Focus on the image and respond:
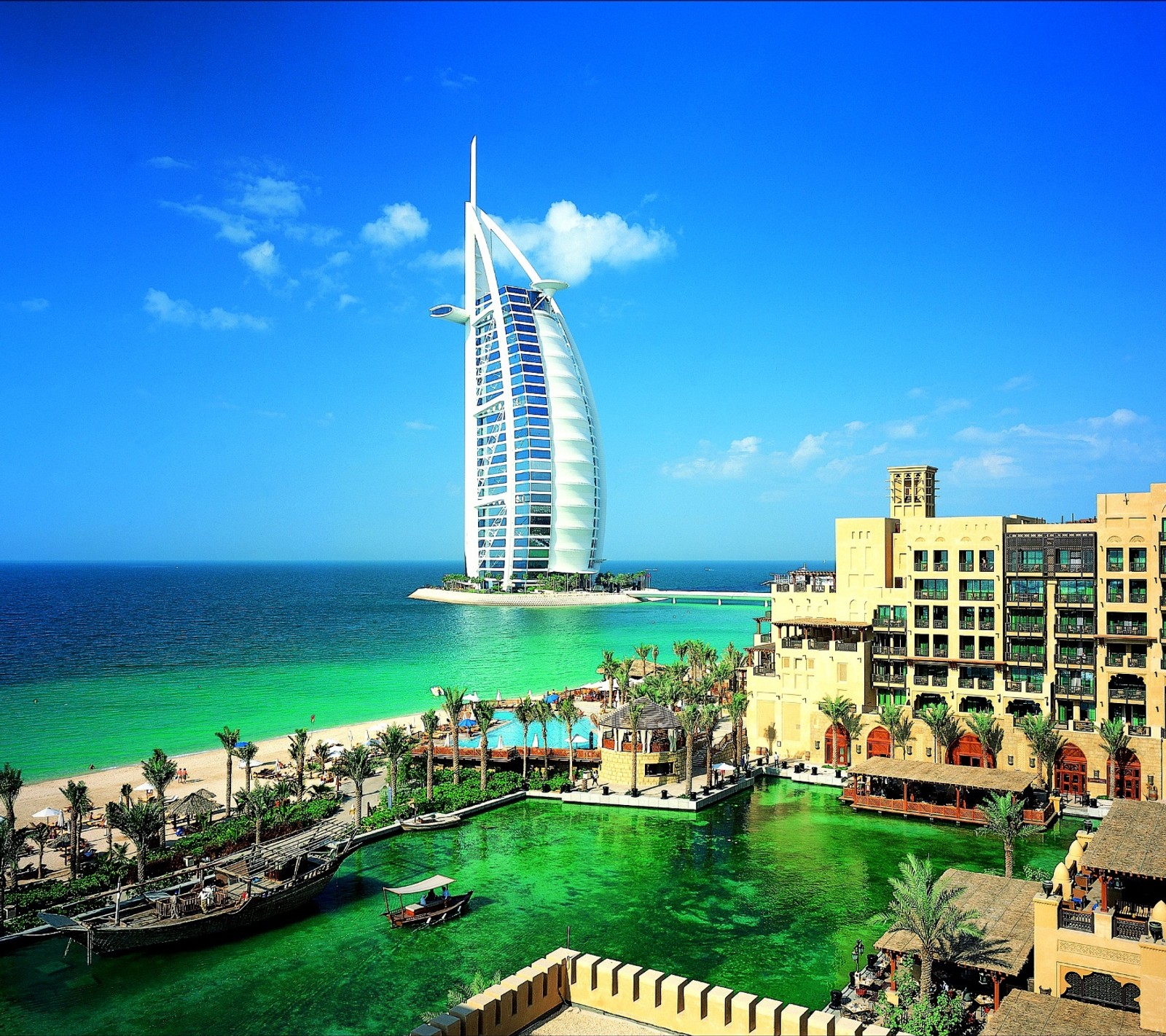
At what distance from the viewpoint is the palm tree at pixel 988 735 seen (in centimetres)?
3678

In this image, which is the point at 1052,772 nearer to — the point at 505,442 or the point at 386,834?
the point at 386,834

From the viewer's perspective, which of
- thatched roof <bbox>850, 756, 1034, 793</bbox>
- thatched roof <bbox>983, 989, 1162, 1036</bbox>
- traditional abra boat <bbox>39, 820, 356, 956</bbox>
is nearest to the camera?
thatched roof <bbox>983, 989, 1162, 1036</bbox>

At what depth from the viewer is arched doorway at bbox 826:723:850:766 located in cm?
4150

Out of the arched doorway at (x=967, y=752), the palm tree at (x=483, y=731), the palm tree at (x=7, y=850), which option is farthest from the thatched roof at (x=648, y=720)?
the palm tree at (x=7, y=850)

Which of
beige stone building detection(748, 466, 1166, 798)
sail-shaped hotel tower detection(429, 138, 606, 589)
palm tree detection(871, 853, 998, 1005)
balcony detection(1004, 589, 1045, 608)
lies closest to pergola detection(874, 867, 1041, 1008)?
palm tree detection(871, 853, 998, 1005)

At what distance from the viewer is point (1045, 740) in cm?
3512

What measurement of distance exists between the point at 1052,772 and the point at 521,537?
118 meters

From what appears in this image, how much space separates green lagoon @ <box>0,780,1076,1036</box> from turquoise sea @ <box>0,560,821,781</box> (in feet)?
90.4

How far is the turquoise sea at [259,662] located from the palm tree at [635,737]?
1070 inches

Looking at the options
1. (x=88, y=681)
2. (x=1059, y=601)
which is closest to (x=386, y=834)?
(x=1059, y=601)

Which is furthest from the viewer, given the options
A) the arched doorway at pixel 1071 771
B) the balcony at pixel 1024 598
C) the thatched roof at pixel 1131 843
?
the balcony at pixel 1024 598

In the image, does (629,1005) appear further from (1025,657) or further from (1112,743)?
(1025,657)

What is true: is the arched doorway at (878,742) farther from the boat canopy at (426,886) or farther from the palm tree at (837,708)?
the boat canopy at (426,886)

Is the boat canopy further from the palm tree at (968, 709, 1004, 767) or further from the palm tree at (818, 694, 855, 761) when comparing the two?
the palm tree at (968, 709, 1004, 767)
